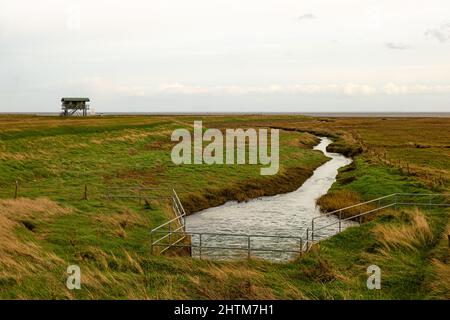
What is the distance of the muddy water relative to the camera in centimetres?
2425

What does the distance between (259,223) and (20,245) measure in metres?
15.8

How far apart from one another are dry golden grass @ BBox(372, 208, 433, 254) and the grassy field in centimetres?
6

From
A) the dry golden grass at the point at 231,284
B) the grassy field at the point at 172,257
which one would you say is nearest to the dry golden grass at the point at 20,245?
the grassy field at the point at 172,257

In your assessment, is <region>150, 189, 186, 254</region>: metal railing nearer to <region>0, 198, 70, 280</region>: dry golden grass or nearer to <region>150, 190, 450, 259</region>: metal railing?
<region>150, 190, 450, 259</region>: metal railing

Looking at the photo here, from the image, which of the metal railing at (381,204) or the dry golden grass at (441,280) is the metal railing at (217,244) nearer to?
the metal railing at (381,204)

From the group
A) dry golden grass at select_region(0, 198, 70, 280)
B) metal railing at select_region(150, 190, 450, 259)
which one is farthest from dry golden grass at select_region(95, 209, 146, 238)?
dry golden grass at select_region(0, 198, 70, 280)

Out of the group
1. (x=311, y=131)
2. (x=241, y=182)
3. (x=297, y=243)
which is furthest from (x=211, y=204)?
(x=311, y=131)

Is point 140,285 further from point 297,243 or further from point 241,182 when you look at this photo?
point 241,182

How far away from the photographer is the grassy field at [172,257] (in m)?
16.3

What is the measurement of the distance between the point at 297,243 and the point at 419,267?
25.6 ft

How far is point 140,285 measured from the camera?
53.8 ft

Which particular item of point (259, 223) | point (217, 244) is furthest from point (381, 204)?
point (217, 244)

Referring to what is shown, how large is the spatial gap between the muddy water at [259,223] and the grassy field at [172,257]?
1.83 m
